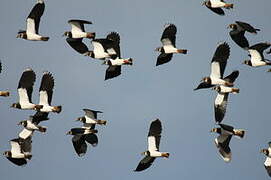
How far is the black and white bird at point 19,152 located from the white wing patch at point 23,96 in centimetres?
339

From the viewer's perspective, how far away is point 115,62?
75812 millimetres

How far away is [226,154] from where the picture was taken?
73375 millimetres

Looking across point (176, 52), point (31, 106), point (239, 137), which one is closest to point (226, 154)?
point (239, 137)

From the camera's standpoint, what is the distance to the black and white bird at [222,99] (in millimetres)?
73125

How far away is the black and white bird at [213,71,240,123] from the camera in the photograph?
7312 cm

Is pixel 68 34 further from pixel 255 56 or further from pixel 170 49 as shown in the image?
pixel 255 56

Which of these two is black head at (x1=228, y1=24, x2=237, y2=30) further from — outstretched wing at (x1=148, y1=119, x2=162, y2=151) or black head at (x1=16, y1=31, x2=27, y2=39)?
black head at (x1=16, y1=31, x2=27, y2=39)

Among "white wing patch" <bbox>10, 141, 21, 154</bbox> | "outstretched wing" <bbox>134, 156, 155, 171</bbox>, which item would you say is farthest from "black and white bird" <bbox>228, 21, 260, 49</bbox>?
"white wing patch" <bbox>10, 141, 21, 154</bbox>

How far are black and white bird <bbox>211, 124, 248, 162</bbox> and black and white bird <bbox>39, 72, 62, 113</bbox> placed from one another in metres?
10.6

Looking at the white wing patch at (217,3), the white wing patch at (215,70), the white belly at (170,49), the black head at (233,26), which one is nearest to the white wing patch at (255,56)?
the black head at (233,26)

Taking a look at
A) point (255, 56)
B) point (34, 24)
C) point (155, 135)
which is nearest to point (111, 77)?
point (155, 135)

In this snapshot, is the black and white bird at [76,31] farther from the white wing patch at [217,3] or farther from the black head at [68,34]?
the white wing patch at [217,3]

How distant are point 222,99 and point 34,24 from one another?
511 inches

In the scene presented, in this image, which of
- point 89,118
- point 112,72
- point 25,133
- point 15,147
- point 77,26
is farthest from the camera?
point 15,147
